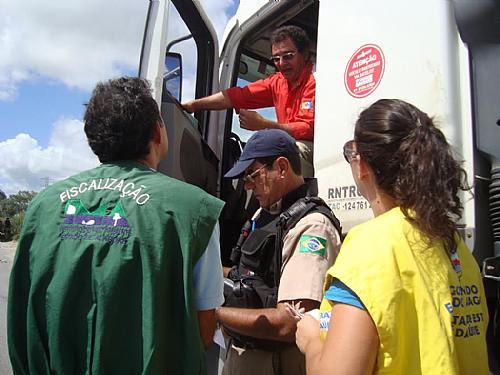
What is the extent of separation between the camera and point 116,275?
1236 millimetres

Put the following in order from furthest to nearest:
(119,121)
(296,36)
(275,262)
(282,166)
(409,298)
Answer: (296,36) → (282,166) → (275,262) → (119,121) → (409,298)

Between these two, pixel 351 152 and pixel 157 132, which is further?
pixel 157 132

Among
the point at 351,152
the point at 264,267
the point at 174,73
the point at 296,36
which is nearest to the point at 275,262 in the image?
the point at 264,267

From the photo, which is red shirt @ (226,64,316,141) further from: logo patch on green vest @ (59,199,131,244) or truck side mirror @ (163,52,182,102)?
logo patch on green vest @ (59,199,131,244)

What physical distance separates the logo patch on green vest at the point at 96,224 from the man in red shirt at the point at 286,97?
1394mm

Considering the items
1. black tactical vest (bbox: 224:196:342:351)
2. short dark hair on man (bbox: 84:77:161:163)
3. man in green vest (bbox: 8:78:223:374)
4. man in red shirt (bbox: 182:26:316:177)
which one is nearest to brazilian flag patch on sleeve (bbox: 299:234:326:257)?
black tactical vest (bbox: 224:196:342:351)

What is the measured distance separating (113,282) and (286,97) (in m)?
1.87

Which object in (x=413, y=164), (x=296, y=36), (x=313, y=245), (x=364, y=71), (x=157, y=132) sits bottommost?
(x=313, y=245)

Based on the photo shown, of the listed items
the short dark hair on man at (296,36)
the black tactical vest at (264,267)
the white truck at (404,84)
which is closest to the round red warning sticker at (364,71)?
the white truck at (404,84)

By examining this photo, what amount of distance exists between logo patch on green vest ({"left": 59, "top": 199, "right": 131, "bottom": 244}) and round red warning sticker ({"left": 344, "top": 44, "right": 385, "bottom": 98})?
110 centimetres

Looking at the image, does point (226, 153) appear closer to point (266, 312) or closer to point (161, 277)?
point (266, 312)

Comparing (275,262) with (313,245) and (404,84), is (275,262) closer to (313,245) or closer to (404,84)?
(313,245)

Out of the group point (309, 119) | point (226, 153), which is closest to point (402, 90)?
point (309, 119)

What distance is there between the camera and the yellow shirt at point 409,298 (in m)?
0.99
